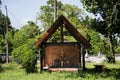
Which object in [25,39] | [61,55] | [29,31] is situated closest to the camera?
[61,55]

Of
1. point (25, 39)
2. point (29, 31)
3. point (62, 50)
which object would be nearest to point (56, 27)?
point (62, 50)

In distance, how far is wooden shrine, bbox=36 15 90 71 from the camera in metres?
27.1

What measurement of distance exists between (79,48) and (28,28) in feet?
118

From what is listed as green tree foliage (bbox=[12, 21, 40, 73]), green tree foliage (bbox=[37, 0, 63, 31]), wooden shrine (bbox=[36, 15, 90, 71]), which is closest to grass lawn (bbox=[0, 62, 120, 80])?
wooden shrine (bbox=[36, 15, 90, 71])

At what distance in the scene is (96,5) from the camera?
23.7 meters

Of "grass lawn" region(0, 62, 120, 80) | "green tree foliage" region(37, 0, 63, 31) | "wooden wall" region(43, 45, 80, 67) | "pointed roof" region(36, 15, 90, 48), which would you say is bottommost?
"grass lawn" region(0, 62, 120, 80)

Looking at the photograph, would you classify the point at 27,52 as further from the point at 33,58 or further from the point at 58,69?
the point at 58,69

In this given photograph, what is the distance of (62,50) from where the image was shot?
29906 millimetres

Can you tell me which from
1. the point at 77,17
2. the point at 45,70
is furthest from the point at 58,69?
the point at 77,17

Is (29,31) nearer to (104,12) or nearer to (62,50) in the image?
(62,50)

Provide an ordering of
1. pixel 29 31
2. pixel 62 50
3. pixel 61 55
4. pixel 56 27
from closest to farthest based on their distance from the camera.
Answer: pixel 56 27, pixel 61 55, pixel 62 50, pixel 29 31

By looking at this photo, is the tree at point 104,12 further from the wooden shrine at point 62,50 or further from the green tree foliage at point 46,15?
the green tree foliage at point 46,15

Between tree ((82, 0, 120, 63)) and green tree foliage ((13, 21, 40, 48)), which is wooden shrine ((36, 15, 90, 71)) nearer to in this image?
tree ((82, 0, 120, 63))

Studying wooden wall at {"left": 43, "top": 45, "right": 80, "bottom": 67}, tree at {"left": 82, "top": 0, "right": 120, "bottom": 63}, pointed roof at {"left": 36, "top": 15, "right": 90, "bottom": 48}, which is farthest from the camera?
wooden wall at {"left": 43, "top": 45, "right": 80, "bottom": 67}
